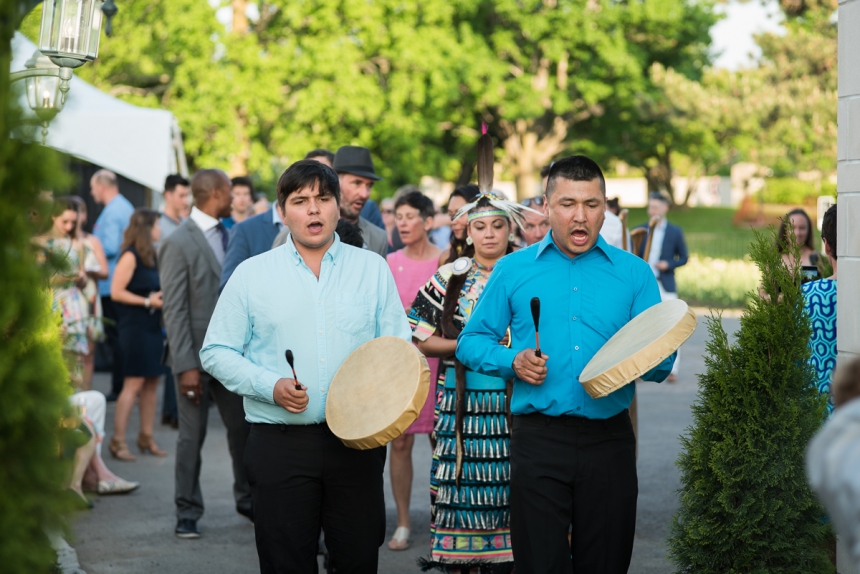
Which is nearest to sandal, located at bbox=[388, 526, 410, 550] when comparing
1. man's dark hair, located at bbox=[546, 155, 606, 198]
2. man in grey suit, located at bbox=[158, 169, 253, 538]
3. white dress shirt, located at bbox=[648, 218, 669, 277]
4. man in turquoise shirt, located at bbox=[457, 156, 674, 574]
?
man in grey suit, located at bbox=[158, 169, 253, 538]

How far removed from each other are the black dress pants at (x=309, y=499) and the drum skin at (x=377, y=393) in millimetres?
192

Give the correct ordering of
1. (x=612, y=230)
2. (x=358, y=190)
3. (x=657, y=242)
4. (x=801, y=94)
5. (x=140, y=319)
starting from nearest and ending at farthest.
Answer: (x=358, y=190) → (x=612, y=230) → (x=140, y=319) → (x=657, y=242) → (x=801, y=94)

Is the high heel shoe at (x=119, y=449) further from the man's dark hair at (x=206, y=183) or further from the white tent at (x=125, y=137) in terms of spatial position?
the white tent at (x=125, y=137)

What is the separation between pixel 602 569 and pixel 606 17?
109 ft

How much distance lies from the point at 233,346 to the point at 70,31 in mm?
3181

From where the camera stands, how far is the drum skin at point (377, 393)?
378 centimetres

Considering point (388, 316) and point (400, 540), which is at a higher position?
point (388, 316)

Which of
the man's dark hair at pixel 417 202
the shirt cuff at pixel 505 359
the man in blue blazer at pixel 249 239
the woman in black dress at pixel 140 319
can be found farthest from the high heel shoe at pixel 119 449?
the shirt cuff at pixel 505 359

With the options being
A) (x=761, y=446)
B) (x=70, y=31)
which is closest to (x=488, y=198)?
(x=761, y=446)

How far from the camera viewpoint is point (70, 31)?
628 cm

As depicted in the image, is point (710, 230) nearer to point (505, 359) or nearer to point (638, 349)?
point (505, 359)

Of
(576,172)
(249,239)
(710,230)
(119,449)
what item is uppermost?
(710,230)

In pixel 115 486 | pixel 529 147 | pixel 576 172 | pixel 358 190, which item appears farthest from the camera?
pixel 529 147

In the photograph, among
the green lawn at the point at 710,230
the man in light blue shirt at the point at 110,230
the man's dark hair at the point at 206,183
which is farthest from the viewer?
the green lawn at the point at 710,230
